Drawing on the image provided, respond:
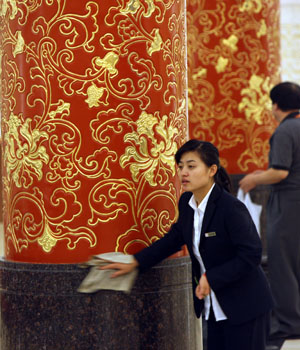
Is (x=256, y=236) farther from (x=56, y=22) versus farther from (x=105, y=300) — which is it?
(x=56, y=22)

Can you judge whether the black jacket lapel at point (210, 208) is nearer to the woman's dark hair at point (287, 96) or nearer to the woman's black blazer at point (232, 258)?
the woman's black blazer at point (232, 258)

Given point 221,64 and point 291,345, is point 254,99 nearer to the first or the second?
point 221,64

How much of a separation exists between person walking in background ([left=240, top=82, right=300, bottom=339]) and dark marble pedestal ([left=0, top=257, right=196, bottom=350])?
183 centimetres

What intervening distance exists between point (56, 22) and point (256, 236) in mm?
1268

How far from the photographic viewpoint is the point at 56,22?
3848 mm

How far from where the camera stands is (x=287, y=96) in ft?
18.7

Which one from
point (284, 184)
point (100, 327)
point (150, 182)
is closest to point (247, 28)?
point (284, 184)

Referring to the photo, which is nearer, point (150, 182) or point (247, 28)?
point (150, 182)

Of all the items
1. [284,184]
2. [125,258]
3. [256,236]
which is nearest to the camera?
[256,236]

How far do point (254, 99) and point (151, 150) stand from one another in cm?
299

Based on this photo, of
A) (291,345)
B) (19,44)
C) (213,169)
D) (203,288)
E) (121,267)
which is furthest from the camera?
(291,345)

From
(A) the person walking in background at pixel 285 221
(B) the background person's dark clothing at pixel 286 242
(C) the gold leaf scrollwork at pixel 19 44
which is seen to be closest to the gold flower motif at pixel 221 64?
(A) the person walking in background at pixel 285 221

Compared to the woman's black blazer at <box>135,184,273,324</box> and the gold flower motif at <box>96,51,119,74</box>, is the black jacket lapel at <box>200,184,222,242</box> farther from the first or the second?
the gold flower motif at <box>96,51,119,74</box>

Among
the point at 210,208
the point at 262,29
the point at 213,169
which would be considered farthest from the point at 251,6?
the point at 210,208
